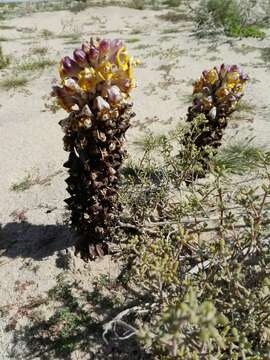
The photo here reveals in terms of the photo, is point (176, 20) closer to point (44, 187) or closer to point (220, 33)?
point (220, 33)

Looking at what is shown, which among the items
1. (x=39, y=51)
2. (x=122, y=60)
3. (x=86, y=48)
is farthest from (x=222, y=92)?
(x=39, y=51)

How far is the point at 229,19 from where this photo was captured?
13.5 m

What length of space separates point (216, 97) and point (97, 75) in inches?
71.2

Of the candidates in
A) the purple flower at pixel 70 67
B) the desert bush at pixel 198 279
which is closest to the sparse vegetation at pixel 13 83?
the desert bush at pixel 198 279

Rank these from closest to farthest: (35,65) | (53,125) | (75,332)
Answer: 1. (75,332)
2. (53,125)
3. (35,65)

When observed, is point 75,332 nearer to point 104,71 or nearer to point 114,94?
point 114,94

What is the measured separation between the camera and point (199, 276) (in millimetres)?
2707

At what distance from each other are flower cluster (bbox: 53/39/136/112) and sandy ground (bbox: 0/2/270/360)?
1702 millimetres

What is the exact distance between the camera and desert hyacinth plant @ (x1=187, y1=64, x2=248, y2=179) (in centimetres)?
417

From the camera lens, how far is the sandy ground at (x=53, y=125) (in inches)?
150

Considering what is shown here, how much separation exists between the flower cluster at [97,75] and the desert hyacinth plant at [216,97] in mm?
1282

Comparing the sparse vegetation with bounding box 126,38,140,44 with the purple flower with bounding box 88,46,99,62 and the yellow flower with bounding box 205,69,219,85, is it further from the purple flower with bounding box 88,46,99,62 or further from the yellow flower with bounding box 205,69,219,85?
the purple flower with bounding box 88,46,99,62

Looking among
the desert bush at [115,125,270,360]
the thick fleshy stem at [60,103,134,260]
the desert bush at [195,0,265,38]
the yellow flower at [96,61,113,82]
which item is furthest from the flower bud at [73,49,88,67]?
the desert bush at [195,0,265,38]

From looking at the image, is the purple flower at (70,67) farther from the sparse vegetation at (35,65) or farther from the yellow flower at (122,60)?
the sparse vegetation at (35,65)
